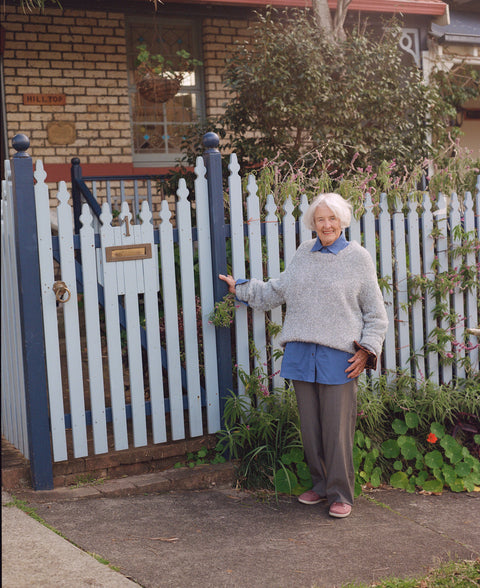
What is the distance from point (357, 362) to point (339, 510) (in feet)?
2.55

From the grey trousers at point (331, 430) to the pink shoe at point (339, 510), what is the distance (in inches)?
0.9

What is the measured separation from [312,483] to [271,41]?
14.9 feet

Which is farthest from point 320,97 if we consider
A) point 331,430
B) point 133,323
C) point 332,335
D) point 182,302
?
point 331,430

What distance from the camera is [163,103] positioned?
31.0 feet

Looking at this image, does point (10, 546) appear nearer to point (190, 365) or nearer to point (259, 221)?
point (190, 365)

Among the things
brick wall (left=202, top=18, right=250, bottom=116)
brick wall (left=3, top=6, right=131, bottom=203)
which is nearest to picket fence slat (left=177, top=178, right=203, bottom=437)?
brick wall (left=3, top=6, right=131, bottom=203)

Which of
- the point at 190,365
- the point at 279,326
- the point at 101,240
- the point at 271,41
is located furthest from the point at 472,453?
the point at 271,41

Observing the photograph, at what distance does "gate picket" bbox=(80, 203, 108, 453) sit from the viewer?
410 cm

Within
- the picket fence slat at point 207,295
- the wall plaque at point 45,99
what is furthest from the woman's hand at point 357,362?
the wall plaque at point 45,99

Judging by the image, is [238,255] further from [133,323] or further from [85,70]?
[85,70]

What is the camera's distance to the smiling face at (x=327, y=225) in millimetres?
3861

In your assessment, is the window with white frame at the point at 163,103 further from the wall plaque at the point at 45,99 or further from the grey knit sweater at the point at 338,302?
the grey knit sweater at the point at 338,302

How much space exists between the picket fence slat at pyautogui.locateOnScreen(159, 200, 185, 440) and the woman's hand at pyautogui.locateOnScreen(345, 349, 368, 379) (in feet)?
3.52

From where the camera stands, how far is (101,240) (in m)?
4.16
